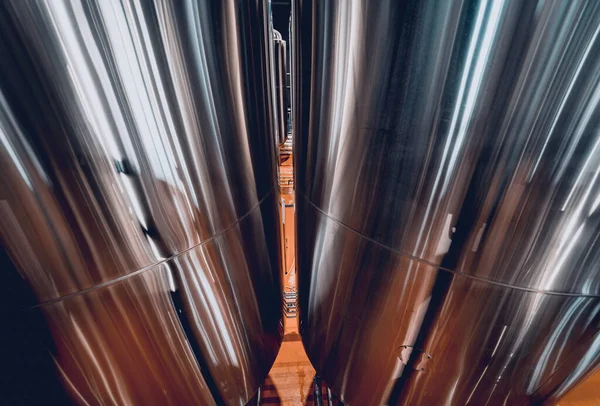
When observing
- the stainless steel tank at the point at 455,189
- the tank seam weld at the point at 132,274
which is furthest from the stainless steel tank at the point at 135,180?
the stainless steel tank at the point at 455,189

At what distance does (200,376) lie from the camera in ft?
2.04

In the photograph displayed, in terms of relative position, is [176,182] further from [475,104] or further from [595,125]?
[595,125]

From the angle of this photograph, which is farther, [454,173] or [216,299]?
[216,299]

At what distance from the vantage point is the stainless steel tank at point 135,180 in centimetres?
33

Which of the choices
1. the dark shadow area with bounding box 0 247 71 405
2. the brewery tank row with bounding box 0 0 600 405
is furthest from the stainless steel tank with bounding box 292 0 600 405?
the dark shadow area with bounding box 0 247 71 405

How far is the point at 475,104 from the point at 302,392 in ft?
4.95

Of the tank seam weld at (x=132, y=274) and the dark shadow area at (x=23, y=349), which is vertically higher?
the tank seam weld at (x=132, y=274)

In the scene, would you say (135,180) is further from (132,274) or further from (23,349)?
(23,349)

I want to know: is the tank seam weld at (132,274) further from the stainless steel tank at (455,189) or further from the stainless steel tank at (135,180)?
the stainless steel tank at (455,189)

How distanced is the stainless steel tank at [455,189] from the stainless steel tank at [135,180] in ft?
0.63

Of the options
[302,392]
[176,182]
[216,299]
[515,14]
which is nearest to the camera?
[515,14]

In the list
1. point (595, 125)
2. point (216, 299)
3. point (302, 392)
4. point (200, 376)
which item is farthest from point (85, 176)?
point (302, 392)

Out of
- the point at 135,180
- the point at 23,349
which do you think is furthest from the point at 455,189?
the point at 23,349

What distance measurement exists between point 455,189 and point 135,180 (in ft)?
1.59
